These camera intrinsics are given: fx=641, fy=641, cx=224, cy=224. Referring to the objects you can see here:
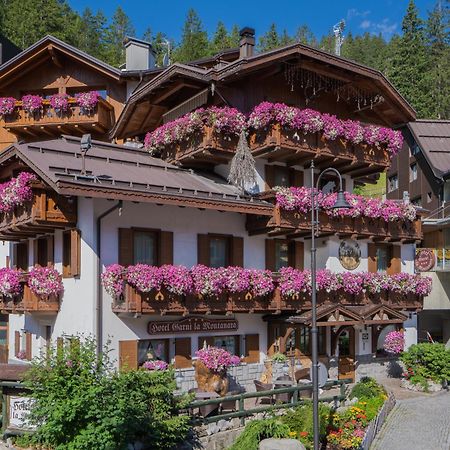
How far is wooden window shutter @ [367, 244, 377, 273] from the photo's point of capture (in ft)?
78.1

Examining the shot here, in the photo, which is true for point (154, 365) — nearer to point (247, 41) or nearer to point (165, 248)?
point (165, 248)

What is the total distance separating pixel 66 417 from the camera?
12.2 metres

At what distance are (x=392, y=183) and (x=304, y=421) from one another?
31650 mm

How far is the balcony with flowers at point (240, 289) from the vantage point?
17.0 meters

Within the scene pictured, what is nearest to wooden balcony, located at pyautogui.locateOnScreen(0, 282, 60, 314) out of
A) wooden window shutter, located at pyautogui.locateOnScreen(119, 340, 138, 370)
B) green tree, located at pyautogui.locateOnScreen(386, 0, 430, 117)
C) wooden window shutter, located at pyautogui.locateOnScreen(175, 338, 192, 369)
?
wooden window shutter, located at pyautogui.locateOnScreen(119, 340, 138, 370)

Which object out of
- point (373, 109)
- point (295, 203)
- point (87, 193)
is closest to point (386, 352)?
point (295, 203)

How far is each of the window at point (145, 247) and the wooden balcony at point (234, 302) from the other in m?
1.60

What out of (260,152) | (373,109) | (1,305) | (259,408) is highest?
(373,109)

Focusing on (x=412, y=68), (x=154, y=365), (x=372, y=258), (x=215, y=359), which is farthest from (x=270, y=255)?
(x=412, y=68)

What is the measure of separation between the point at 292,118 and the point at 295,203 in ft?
8.83

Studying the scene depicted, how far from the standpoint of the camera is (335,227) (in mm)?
21516

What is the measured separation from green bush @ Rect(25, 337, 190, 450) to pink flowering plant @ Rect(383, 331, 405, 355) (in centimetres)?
1080

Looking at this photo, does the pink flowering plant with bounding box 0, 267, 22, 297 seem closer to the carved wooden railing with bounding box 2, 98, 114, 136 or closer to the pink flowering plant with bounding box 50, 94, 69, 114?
the carved wooden railing with bounding box 2, 98, 114, 136

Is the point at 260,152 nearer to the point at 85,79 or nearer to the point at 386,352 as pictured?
the point at 386,352
